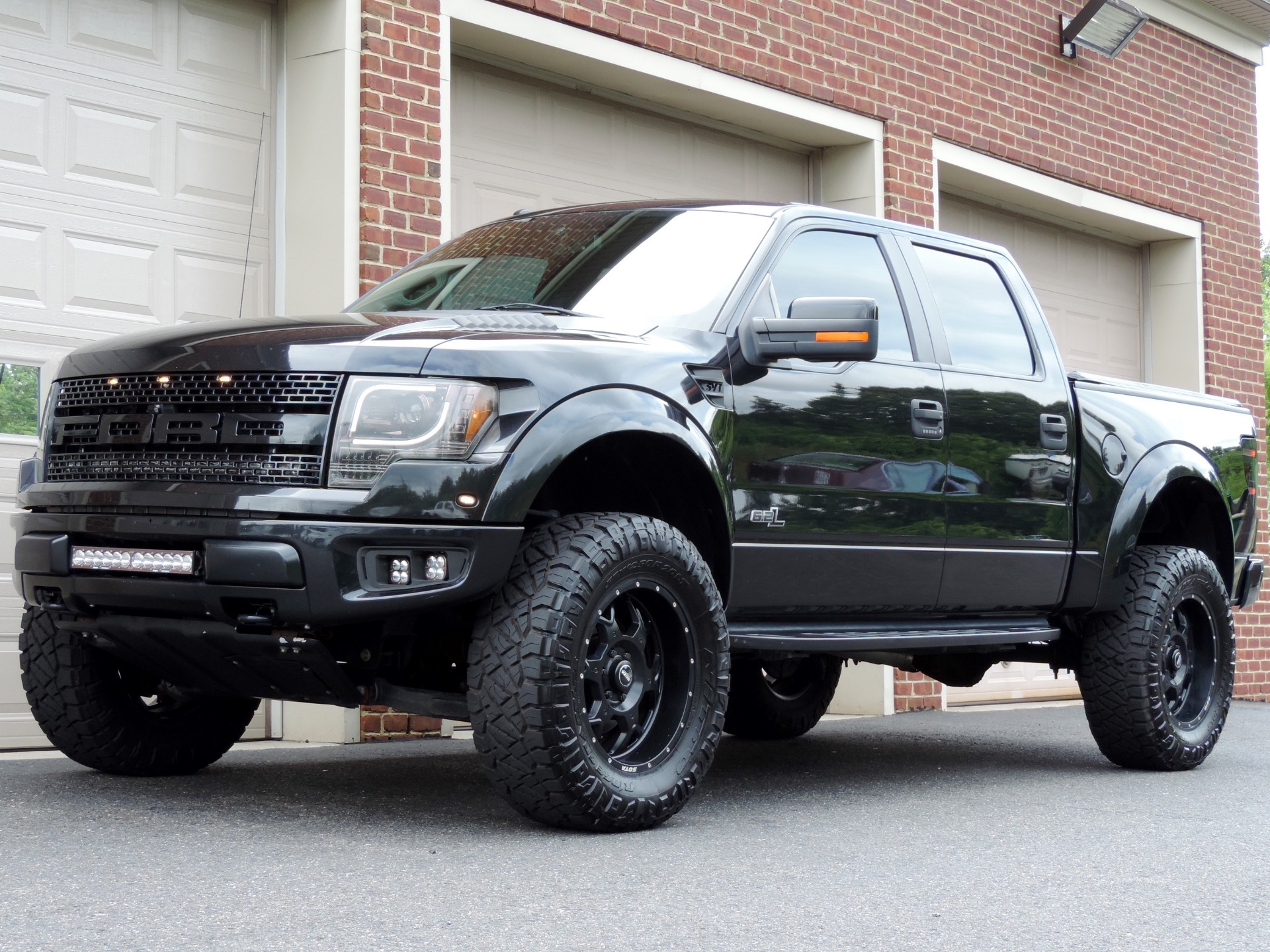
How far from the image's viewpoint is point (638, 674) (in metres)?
4.69

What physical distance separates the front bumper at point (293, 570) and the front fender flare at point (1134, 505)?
125 inches

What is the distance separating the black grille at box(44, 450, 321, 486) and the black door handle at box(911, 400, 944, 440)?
7.61ft

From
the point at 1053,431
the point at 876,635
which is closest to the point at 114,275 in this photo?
the point at 876,635

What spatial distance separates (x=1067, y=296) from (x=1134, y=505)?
6.80m

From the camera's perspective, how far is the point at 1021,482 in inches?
246

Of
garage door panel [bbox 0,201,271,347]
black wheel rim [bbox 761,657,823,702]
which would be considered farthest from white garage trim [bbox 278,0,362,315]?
black wheel rim [bbox 761,657,823,702]

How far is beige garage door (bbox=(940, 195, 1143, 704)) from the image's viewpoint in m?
12.1

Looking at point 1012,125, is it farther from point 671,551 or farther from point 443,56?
point 671,551

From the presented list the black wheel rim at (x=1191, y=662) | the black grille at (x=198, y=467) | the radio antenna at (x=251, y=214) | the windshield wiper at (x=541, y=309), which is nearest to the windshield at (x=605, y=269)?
the windshield wiper at (x=541, y=309)

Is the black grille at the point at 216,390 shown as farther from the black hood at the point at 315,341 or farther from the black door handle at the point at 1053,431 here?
the black door handle at the point at 1053,431

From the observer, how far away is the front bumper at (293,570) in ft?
13.6

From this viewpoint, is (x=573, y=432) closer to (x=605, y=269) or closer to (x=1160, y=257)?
(x=605, y=269)

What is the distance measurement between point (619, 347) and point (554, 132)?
15.8ft

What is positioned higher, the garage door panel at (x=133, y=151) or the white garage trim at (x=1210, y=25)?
the white garage trim at (x=1210, y=25)
